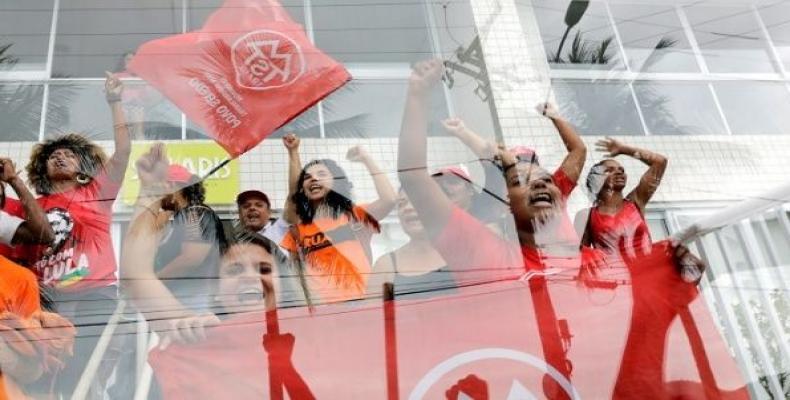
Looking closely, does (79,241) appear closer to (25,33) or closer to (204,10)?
(204,10)

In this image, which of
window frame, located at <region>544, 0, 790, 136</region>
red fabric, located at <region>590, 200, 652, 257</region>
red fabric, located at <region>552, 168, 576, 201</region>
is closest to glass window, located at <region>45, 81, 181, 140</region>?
red fabric, located at <region>552, 168, 576, 201</region>

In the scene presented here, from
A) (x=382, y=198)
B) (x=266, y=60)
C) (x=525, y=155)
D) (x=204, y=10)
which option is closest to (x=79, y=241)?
(x=382, y=198)

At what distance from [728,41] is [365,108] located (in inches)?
77.1

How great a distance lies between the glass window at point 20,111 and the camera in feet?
8.63

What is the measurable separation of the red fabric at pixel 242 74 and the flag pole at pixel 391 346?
3.22 ft

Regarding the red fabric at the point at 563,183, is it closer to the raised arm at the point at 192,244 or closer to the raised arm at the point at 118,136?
the raised arm at the point at 192,244

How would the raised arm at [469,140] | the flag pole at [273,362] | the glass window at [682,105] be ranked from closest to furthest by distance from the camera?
the flag pole at [273,362], the raised arm at [469,140], the glass window at [682,105]

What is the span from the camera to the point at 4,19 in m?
3.05

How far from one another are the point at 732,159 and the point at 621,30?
0.86 meters

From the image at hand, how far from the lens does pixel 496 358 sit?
137 centimetres

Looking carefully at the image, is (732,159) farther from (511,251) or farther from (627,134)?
(511,251)

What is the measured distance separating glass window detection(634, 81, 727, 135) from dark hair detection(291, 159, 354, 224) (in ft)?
6.38

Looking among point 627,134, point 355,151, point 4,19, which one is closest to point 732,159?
point 627,134

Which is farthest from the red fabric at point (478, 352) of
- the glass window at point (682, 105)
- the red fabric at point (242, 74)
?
the glass window at point (682, 105)
